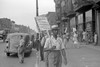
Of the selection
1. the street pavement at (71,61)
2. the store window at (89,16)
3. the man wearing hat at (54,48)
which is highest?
the store window at (89,16)

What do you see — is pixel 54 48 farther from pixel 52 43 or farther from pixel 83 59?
pixel 83 59

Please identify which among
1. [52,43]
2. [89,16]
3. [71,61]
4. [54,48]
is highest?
[89,16]

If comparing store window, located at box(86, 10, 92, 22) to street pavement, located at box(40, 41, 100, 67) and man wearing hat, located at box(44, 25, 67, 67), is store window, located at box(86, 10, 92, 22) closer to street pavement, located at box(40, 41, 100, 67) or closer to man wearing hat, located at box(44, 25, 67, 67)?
street pavement, located at box(40, 41, 100, 67)

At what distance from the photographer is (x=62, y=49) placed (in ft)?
19.4

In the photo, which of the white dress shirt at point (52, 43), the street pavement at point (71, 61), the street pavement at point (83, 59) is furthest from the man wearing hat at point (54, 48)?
the street pavement at point (83, 59)

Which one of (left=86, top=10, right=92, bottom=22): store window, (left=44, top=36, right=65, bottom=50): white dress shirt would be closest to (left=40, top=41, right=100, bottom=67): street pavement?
(left=44, top=36, right=65, bottom=50): white dress shirt

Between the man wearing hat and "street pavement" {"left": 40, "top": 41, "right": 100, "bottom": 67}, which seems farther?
"street pavement" {"left": 40, "top": 41, "right": 100, "bottom": 67}

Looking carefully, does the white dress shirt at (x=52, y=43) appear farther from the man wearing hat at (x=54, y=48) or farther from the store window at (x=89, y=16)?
the store window at (x=89, y=16)

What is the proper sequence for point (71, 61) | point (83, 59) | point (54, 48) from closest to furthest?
point (54, 48) → point (71, 61) → point (83, 59)

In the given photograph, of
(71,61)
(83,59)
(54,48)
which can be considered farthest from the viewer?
(83,59)

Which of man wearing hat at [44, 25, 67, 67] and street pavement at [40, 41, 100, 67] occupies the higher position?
man wearing hat at [44, 25, 67, 67]

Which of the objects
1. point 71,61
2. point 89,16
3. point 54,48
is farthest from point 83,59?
point 89,16

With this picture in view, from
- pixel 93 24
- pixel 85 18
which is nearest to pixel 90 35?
pixel 93 24

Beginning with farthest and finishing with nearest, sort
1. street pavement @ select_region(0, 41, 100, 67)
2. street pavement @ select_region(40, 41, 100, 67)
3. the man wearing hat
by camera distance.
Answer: street pavement @ select_region(0, 41, 100, 67) < street pavement @ select_region(40, 41, 100, 67) < the man wearing hat
